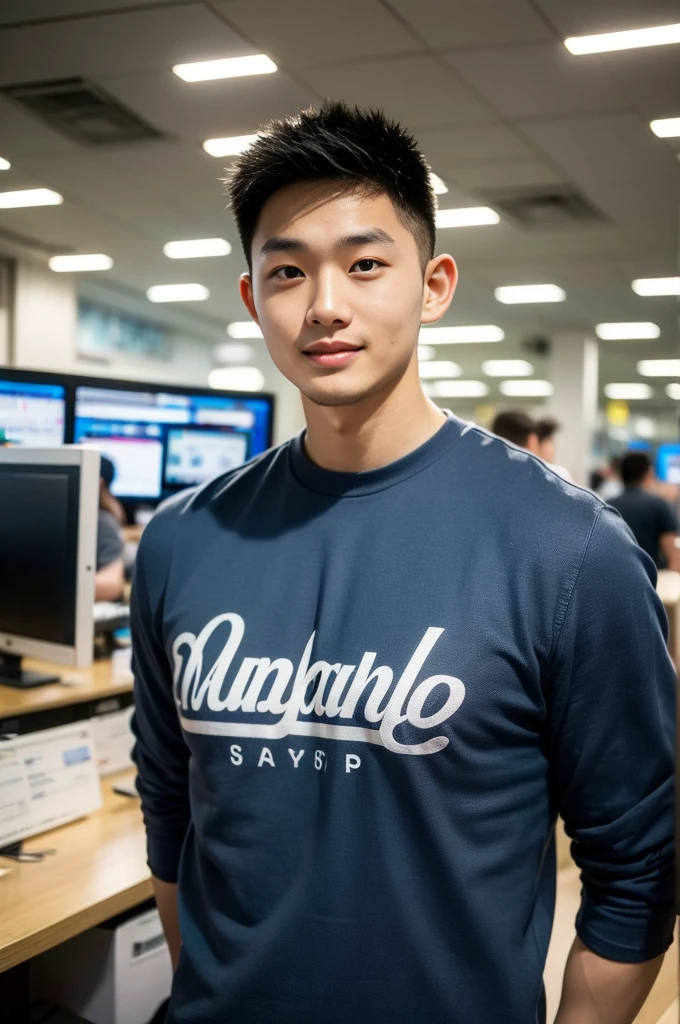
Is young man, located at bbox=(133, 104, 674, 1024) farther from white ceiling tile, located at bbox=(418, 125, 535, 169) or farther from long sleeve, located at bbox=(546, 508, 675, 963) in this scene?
white ceiling tile, located at bbox=(418, 125, 535, 169)

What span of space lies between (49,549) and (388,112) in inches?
114

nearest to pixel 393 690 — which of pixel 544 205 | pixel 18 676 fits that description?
pixel 18 676

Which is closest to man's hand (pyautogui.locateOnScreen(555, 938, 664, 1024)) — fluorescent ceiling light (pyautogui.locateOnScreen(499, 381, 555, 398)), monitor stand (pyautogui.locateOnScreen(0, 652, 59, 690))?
monitor stand (pyautogui.locateOnScreen(0, 652, 59, 690))

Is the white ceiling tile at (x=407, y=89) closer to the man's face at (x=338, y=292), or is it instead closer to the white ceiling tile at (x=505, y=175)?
the white ceiling tile at (x=505, y=175)

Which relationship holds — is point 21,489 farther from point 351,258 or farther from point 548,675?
point 548,675

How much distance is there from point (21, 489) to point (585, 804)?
1.22 metres

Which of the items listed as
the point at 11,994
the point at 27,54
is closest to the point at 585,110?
the point at 27,54

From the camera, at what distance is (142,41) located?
10.0ft

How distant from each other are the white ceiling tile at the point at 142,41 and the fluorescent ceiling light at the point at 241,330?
6.95 m

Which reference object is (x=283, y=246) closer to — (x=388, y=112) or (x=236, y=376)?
(x=388, y=112)

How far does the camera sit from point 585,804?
35.4 inches

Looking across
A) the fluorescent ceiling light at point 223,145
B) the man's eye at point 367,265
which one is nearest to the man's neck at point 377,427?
the man's eye at point 367,265

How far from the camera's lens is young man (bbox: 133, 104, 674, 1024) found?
2.86 feet

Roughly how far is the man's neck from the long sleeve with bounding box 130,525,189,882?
264 mm
